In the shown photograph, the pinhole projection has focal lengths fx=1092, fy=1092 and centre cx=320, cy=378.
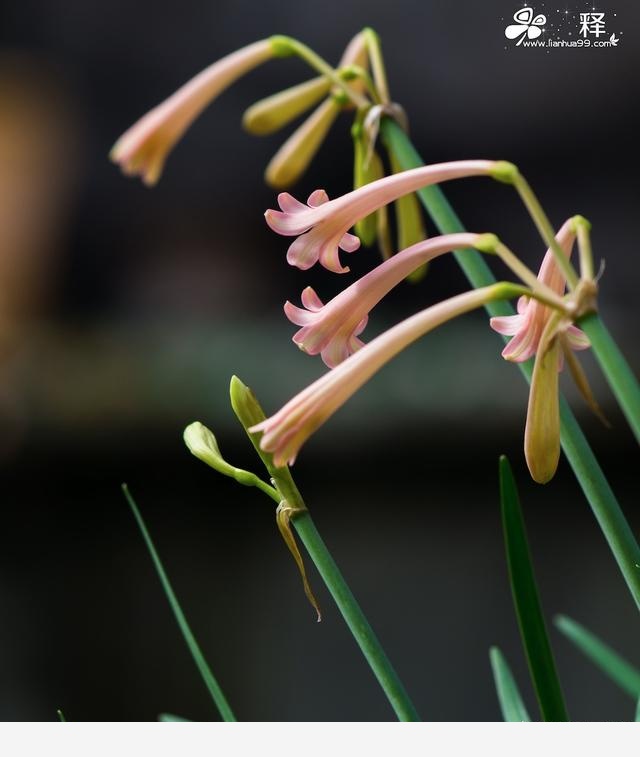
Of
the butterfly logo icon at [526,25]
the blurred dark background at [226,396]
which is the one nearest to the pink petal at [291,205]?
the butterfly logo icon at [526,25]

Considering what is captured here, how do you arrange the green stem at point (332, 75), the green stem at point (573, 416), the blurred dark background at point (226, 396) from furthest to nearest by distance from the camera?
the blurred dark background at point (226, 396) < the green stem at point (332, 75) < the green stem at point (573, 416)

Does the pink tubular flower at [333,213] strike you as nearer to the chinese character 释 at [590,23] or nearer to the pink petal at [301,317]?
the pink petal at [301,317]

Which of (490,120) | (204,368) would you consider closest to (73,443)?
(204,368)

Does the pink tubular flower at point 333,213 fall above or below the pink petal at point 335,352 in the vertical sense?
above

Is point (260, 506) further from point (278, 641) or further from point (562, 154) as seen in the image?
point (562, 154)

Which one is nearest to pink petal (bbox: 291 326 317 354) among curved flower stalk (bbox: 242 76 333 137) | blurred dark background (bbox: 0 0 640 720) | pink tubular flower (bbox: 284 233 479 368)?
pink tubular flower (bbox: 284 233 479 368)

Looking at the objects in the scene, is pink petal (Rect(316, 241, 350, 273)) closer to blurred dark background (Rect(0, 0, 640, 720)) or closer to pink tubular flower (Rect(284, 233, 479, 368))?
pink tubular flower (Rect(284, 233, 479, 368))

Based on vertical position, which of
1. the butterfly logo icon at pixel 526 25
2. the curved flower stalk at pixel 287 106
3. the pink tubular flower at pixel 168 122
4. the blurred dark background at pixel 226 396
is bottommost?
the blurred dark background at pixel 226 396
